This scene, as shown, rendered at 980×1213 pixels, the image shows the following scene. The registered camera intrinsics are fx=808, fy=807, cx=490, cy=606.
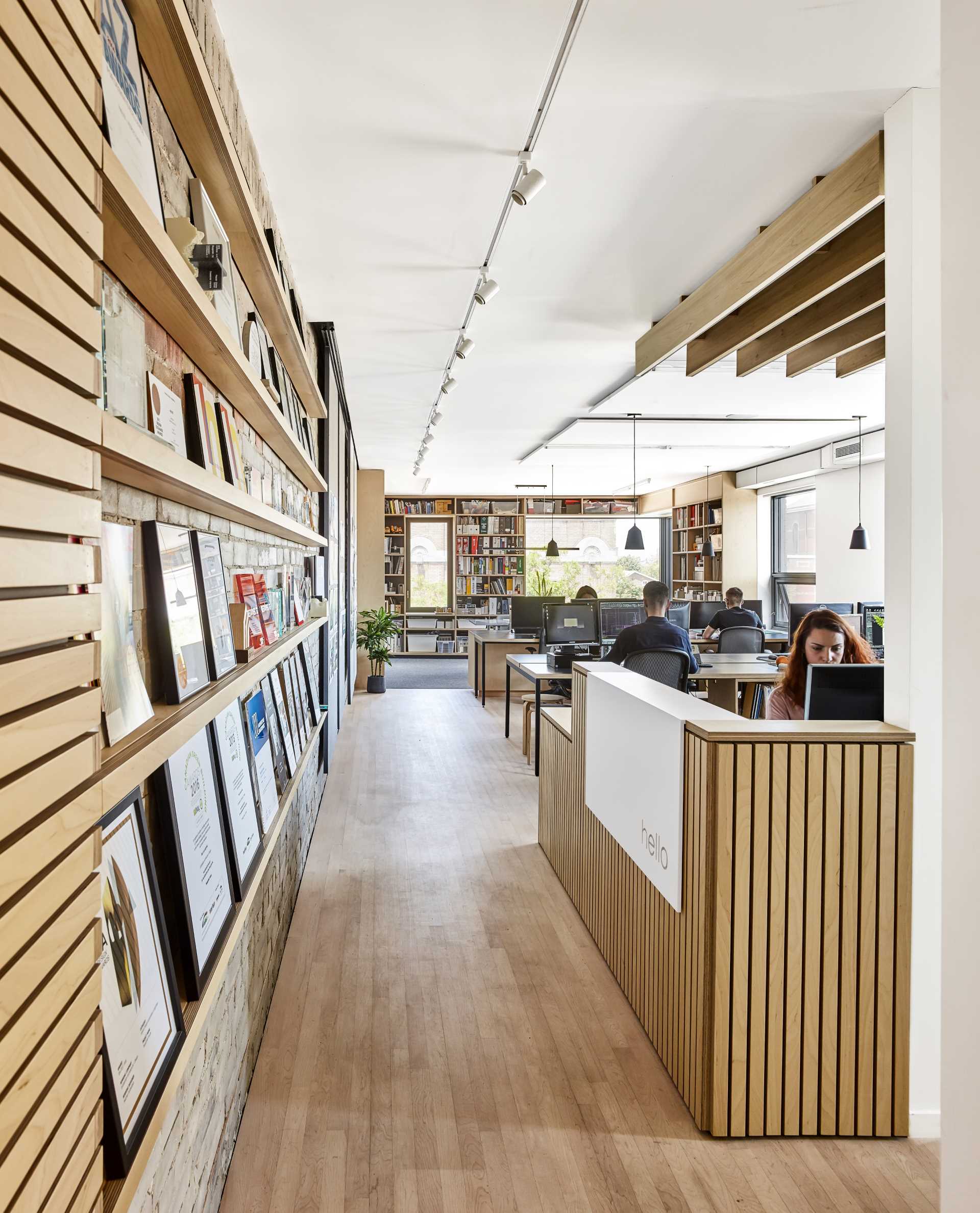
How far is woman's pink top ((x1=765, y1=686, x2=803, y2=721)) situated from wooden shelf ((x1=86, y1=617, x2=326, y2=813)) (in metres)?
2.13

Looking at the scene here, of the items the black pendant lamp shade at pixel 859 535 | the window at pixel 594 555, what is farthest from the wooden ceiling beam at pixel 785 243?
the window at pixel 594 555

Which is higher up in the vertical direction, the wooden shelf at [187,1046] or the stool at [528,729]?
the wooden shelf at [187,1046]

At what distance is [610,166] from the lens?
292 cm

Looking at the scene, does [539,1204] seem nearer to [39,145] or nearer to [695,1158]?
[695,1158]

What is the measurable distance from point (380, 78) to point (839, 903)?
8.67ft

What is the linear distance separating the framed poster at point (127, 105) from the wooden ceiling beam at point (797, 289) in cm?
254

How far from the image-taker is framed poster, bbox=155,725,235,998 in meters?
1.42

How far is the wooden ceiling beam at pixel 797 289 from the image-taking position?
3.04m

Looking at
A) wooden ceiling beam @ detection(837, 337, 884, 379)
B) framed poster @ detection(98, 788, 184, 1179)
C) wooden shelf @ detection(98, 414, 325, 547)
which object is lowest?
framed poster @ detection(98, 788, 184, 1179)

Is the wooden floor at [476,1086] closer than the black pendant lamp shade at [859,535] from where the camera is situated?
Yes

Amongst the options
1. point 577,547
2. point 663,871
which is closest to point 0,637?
point 663,871

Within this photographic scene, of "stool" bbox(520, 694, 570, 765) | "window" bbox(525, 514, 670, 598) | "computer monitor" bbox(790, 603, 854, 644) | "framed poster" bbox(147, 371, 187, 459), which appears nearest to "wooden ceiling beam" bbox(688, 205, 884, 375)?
"framed poster" bbox(147, 371, 187, 459)

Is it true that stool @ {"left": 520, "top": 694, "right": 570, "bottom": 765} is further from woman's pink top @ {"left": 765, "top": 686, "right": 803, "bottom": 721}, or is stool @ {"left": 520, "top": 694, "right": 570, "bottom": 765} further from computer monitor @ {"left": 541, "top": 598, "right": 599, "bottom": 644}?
woman's pink top @ {"left": 765, "top": 686, "right": 803, "bottom": 721}

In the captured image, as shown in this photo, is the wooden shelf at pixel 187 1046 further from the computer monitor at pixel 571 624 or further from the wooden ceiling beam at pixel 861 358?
the computer monitor at pixel 571 624
